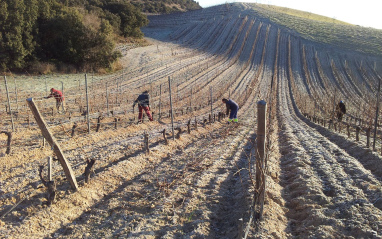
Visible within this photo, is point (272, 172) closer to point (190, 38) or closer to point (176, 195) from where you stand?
point (176, 195)

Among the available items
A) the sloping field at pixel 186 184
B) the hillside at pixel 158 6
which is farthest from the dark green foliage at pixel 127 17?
the hillside at pixel 158 6

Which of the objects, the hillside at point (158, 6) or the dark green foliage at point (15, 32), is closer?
the dark green foliage at point (15, 32)

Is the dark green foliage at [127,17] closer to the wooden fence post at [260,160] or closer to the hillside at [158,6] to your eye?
the hillside at [158,6]

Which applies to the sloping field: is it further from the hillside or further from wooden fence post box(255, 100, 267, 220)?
the hillside

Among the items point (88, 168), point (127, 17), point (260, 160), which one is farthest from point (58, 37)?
point (260, 160)

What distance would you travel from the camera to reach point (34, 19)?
2081 cm

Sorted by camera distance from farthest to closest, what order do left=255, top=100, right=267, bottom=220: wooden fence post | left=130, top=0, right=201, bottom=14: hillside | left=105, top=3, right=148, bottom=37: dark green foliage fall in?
left=130, top=0, right=201, bottom=14: hillside < left=105, top=3, right=148, bottom=37: dark green foliage < left=255, top=100, right=267, bottom=220: wooden fence post

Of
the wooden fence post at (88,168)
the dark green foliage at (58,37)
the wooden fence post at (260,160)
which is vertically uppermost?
the dark green foliage at (58,37)

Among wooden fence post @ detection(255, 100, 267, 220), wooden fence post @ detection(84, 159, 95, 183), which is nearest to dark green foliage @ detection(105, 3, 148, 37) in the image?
wooden fence post @ detection(84, 159, 95, 183)

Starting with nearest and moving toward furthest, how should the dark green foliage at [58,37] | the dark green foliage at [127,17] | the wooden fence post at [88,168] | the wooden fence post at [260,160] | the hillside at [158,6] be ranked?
1. the wooden fence post at [260,160]
2. the wooden fence post at [88,168]
3. the dark green foliage at [58,37]
4. the dark green foliage at [127,17]
5. the hillside at [158,6]

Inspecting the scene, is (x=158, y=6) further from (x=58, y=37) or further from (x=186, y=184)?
(x=186, y=184)

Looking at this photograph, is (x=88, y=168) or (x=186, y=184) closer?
(x=88, y=168)

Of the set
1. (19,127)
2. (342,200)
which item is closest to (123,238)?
(342,200)

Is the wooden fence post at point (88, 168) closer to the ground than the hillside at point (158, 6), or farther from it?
closer to the ground
